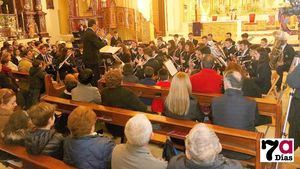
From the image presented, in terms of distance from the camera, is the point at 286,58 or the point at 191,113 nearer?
the point at 191,113

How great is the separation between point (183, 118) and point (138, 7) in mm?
12708

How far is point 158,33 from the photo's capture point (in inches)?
688

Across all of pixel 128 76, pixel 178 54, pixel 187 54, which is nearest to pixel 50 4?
pixel 178 54

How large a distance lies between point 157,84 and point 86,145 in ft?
10.4

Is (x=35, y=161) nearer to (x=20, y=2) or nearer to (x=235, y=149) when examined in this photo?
(x=235, y=149)

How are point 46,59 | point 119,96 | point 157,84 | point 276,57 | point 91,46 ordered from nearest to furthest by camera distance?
point 119,96, point 157,84, point 276,57, point 91,46, point 46,59

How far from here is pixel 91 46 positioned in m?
8.17

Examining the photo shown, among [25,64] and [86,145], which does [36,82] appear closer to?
[25,64]

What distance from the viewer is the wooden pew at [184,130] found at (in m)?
3.28

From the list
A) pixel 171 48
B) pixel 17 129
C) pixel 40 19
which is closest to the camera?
pixel 17 129

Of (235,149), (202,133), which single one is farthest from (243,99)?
(202,133)

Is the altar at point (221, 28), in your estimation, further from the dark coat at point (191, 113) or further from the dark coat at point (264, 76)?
the dark coat at point (191, 113)

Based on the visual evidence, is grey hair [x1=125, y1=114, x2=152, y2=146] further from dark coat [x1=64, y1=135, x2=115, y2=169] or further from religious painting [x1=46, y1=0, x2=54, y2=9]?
religious painting [x1=46, y1=0, x2=54, y2=9]

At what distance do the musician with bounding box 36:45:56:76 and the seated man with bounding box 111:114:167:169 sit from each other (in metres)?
7.23
